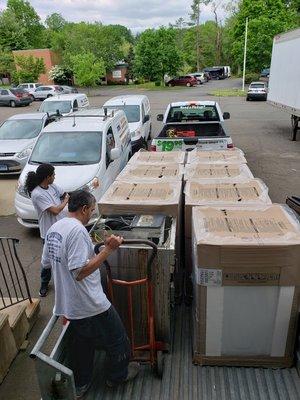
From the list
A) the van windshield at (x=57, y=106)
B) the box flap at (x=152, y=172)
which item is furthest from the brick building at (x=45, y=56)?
the box flap at (x=152, y=172)

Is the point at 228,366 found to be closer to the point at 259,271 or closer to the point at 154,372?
A: the point at 154,372

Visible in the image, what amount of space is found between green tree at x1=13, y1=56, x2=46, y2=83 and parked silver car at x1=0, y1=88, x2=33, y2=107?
1442 centimetres

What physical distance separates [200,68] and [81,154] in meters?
66.6

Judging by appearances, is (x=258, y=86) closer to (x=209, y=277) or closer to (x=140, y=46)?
(x=140, y=46)

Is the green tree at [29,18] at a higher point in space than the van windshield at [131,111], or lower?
higher

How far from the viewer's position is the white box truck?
1303 cm

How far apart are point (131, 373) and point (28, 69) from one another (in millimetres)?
46240

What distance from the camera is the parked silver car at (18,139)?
35.0 ft

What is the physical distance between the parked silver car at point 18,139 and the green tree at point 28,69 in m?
34.8

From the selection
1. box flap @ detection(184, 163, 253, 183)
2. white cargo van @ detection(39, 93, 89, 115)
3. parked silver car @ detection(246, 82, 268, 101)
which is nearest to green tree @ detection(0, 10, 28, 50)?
parked silver car @ detection(246, 82, 268, 101)

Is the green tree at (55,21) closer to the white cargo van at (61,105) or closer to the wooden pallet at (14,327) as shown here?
the white cargo van at (61,105)

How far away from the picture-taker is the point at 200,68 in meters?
68.9

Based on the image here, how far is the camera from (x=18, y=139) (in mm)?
11531

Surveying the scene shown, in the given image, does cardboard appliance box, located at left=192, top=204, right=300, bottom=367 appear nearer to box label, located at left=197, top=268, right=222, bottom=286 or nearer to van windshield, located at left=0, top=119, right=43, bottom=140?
box label, located at left=197, top=268, right=222, bottom=286
